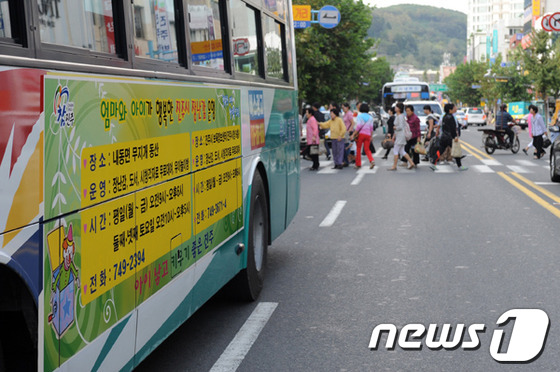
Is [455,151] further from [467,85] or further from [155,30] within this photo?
[467,85]

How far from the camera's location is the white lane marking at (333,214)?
39.2 feet

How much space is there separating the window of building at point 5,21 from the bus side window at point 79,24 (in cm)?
21

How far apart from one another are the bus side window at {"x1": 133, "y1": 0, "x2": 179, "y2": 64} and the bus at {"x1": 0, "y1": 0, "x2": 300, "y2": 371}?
0.5 inches

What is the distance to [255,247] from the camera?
7.21 meters

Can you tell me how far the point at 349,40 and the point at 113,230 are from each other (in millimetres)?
45961

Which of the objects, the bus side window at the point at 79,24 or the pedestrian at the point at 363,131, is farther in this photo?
the pedestrian at the point at 363,131

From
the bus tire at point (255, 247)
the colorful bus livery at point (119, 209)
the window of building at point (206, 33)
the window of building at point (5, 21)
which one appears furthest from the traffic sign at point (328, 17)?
the window of building at point (5, 21)

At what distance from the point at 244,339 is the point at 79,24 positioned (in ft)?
9.30

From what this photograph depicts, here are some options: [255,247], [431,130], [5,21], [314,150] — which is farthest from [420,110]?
[5,21]

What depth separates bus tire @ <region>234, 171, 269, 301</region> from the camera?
679 cm

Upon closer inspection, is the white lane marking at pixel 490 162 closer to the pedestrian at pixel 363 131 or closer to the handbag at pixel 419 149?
the handbag at pixel 419 149

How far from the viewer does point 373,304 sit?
6.78 m

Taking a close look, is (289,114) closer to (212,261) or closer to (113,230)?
(212,261)

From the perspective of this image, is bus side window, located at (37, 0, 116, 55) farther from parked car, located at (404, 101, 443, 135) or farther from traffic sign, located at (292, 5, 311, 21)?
parked car, located at (404, 101, 443, 135)
